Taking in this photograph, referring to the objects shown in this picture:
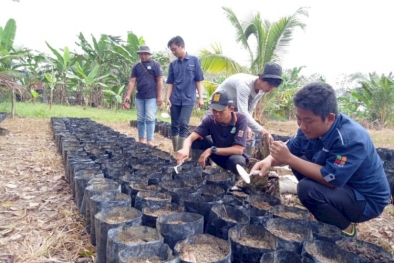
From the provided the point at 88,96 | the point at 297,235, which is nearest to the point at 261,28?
the point at 297,235

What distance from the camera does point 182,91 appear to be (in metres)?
4.16

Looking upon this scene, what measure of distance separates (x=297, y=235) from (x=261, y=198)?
1.72 ft

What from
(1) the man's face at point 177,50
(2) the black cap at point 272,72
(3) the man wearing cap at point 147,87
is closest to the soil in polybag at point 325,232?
(2) the black cap at point 272,72

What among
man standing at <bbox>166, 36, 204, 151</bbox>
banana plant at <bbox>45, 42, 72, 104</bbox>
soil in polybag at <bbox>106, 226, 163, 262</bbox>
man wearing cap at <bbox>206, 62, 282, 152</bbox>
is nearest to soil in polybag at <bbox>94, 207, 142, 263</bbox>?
soil in polybag at <bbox>106, 226, 163, 262</bbox>

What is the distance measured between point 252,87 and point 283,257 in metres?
2.12

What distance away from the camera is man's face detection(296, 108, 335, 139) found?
1.75 m

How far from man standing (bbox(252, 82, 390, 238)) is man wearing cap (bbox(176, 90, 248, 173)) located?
0.83 meters

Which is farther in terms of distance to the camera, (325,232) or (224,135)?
(224,135)

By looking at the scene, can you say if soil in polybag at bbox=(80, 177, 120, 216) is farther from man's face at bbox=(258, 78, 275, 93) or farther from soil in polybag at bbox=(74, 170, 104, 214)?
man's face at bbox=(258, 78, 275, 93)

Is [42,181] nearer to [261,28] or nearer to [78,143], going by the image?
[78,143]

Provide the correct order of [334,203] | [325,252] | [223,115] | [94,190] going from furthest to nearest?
[223,115], [94,190], [334,203], [325,252]

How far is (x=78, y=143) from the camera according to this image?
13.0 ft

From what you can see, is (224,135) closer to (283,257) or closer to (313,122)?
(313,122)

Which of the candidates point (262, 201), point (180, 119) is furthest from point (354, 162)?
point (180, 119)
